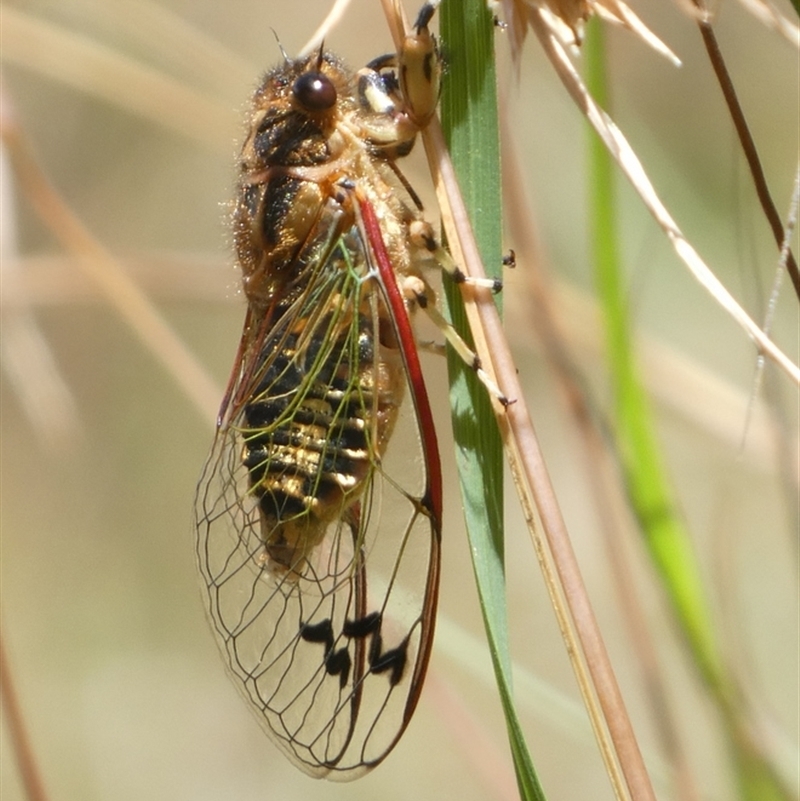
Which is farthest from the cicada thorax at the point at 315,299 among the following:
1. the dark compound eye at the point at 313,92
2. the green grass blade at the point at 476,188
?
the green grass blade at the point at 476,188

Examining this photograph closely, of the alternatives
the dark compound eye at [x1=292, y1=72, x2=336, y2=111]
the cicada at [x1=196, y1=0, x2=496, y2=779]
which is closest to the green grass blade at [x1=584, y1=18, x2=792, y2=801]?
the cicada at [x1=196, y1=0, x2=496, y2=779]

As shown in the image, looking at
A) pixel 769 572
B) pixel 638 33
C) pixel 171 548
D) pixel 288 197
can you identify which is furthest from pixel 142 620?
pixel 638 33

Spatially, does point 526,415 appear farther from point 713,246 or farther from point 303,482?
point 713,246

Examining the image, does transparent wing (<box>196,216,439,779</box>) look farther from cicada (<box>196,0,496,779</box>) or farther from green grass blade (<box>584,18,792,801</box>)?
green grass blade (<box>584,18,792,801</box>)

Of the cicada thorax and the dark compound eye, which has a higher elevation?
the dark compound eye

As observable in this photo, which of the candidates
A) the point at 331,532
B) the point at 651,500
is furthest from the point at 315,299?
the point at 651,500

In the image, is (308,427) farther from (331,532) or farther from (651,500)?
(651,500)

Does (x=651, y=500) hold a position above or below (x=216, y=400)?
Result: below

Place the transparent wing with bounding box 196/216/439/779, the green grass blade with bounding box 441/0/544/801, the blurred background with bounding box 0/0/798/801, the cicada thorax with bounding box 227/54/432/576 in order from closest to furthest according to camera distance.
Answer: the green grass blade with bounding box 441/0/544/801
the transparent wing with bounding box 196/216/439/779
the cicada thorax with bounding box 227/54/432/576
the blurred background with bounding box 0/0/798/801
